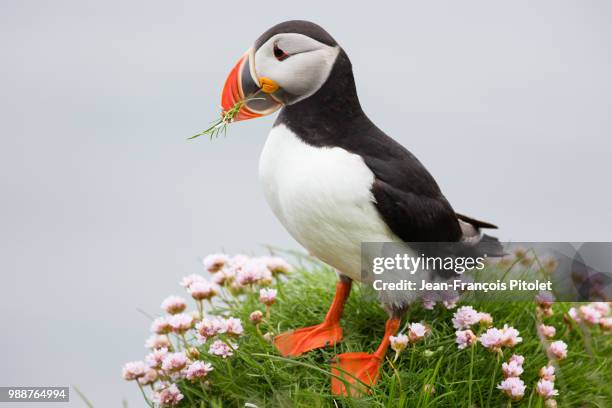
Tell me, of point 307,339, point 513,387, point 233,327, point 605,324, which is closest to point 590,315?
point 605,324

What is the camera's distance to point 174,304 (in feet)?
12.8

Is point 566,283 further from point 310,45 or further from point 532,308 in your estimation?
point 310,45

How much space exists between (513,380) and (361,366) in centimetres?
68

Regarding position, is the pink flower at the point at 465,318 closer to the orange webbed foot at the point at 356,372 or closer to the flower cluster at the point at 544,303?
the orange webbed foot at the point at 356,372

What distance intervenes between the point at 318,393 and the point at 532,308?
1.32 m

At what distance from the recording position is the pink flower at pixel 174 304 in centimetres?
389

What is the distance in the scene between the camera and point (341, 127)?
11.1ft

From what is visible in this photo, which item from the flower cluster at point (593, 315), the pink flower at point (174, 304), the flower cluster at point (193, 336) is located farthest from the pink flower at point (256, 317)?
the flower cluster at point (593, 315)

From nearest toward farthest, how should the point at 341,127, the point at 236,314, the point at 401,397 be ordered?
1. the point at 401,397
2. the point at 341,127
3. the point at 236,314

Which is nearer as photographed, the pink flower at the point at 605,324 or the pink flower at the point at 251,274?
the pink flower at the point at 251,274

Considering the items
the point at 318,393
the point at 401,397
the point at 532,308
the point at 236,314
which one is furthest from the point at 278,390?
the point at 532,308

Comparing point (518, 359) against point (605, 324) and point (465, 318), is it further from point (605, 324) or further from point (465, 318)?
point (605, 324)

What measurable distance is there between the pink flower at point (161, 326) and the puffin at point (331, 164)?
0.79m

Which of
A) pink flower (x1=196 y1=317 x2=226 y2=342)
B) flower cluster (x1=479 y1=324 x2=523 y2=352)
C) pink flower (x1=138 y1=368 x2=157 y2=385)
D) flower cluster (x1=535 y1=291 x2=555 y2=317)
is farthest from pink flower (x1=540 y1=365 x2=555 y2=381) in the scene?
pink flower (x1=138 y1=368 x2=157 y2=385)
